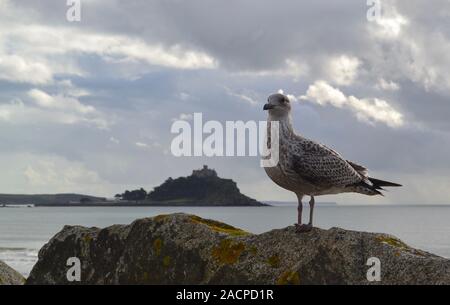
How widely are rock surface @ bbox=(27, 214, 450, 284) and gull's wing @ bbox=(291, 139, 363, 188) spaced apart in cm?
123

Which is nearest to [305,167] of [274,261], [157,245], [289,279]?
[274,261]

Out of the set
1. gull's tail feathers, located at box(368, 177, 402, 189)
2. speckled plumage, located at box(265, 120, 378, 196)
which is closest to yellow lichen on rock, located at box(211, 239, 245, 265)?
speckled plumage, located at box(265, 120, 378, 196)

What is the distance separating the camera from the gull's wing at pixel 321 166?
10641 mm

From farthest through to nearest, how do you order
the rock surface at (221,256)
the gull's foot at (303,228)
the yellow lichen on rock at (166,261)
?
1. the yellow lichen on rock at (166,261)
2. the gull's foot at (303,228)
3. the rock surface at (221,256)

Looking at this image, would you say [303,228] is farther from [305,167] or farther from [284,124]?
[284,124]

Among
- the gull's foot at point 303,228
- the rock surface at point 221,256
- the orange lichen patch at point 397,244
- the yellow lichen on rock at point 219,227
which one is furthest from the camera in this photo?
the yellow lichen on rock at point 219,227

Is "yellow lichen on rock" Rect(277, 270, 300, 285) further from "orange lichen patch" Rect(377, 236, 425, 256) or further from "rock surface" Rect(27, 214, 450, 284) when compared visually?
"orange lichen patch" Rect(377, 236, 425, 256)

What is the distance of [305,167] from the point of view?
34.8 feet

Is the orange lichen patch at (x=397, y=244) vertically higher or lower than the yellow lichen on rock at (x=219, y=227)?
lower

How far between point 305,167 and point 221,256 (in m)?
2.15

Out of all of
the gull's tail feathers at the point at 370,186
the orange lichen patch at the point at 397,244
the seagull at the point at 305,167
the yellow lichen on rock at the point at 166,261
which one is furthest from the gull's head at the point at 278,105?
the yellow lichen on rock at the point at 166,261

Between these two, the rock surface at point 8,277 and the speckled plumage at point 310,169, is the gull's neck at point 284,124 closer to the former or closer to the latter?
the speckled plumage at point 310,169

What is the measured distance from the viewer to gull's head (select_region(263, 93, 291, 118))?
10.9 meters

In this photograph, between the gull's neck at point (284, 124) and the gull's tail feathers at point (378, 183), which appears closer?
the gull's neck at point (284, 124)
